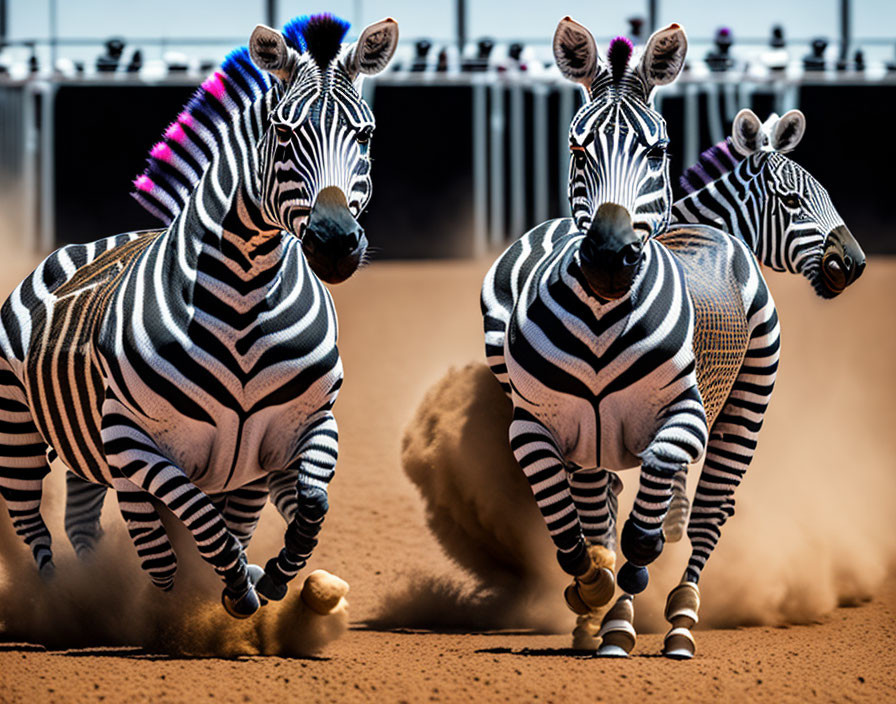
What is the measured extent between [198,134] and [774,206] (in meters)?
3.24

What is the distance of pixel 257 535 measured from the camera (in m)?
8.87

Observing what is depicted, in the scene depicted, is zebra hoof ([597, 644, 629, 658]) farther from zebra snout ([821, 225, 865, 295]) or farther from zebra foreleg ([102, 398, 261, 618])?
zebra snout ([821, 225, 865, 295])

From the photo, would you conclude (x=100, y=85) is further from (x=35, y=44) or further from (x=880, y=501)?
(x=880, y=501)

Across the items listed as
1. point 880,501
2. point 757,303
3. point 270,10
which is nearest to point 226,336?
point 757,303

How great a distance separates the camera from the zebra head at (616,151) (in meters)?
5.04

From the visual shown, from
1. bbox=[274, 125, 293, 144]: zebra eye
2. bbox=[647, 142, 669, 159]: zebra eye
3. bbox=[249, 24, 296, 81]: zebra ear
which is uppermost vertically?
bbox=[249, 24, 296, 81]: zebra ear

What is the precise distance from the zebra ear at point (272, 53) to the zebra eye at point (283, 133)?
35 centimetres

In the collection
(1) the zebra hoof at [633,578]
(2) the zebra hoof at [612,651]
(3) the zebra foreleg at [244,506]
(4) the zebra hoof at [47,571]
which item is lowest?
(2) the zebra hoof at [612,651]

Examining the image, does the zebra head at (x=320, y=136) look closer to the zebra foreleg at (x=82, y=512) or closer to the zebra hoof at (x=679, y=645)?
the zebra hoof at (x=679, y=645)

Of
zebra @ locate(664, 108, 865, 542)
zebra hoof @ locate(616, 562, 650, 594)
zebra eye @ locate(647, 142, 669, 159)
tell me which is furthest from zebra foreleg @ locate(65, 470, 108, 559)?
zebra eye @ locate(647, 142, 669, 159)

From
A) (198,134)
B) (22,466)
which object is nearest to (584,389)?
(198,134)

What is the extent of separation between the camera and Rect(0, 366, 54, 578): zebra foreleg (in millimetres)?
6402

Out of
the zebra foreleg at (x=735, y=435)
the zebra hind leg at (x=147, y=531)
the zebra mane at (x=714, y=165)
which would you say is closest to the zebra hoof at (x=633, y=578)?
the zebra foreleg at (x=735, y=435)

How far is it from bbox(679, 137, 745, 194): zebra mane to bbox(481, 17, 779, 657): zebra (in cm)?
170
